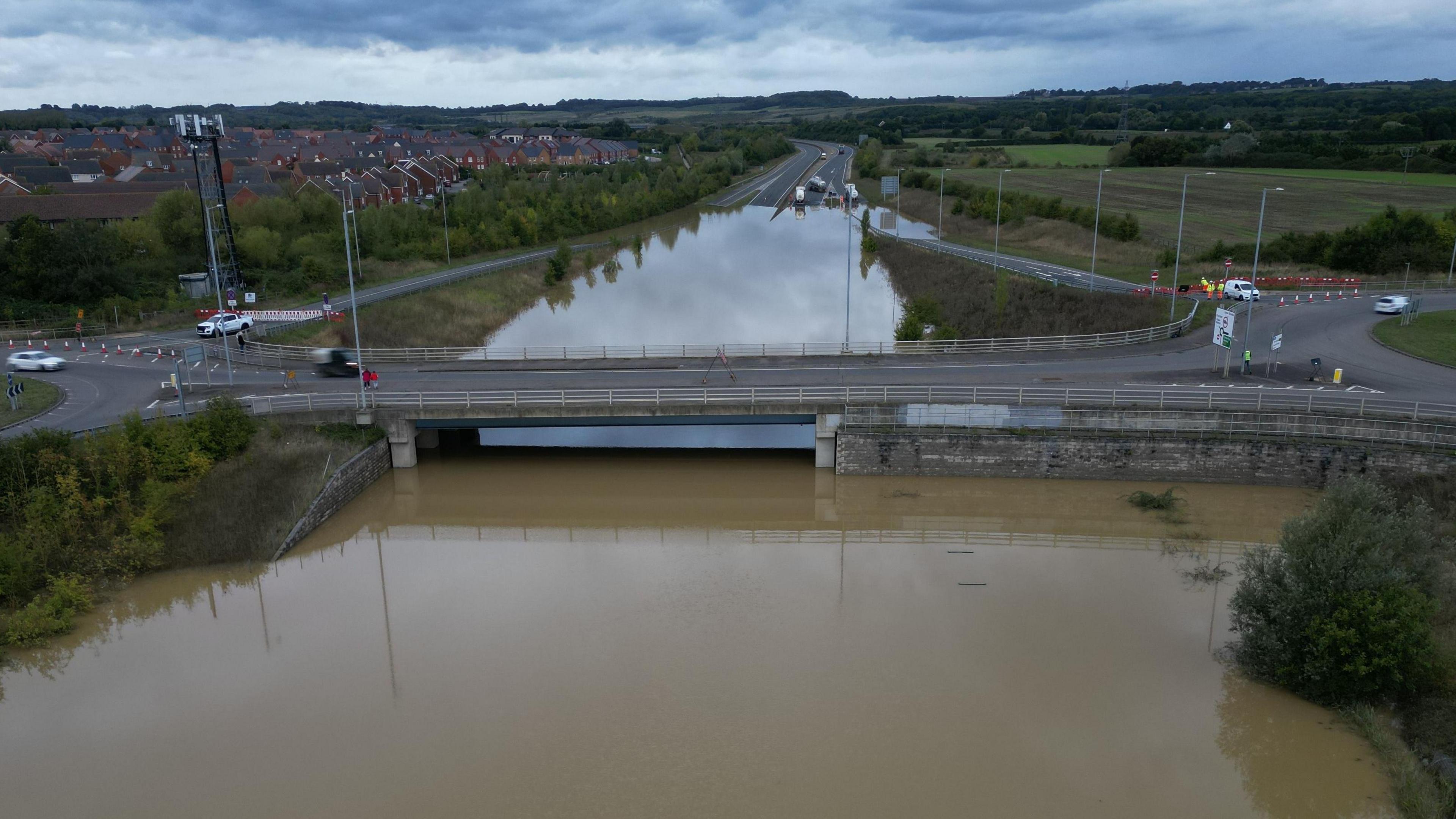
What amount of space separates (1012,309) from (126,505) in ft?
121

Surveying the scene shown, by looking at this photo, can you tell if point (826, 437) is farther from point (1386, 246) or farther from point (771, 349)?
point (1386, 246)

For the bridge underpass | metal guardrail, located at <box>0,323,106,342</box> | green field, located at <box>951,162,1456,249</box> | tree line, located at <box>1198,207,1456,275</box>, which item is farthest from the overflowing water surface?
tree line, located at <box>1198,207,1456,275</box>

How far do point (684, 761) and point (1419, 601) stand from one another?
12.8 metres

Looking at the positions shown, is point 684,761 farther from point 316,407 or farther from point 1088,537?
point 316,407

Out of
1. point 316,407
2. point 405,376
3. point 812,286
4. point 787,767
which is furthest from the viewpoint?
point 812,286

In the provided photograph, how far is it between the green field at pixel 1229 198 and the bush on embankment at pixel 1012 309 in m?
12.8

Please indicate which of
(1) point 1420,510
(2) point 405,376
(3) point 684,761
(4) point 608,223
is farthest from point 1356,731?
(4) point 608,223

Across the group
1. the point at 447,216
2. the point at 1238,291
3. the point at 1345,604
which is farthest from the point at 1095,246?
the point at 447,216

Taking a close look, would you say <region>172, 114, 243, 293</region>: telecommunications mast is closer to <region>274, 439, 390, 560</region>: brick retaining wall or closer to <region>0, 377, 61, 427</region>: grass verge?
<region>0, 377, 61, 427</region>: grass verge

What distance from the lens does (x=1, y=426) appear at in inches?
1067

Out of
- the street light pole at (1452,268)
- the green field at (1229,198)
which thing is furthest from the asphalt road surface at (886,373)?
the green field at (1229,198)

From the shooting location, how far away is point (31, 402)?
1156 inches

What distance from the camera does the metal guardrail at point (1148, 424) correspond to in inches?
1023

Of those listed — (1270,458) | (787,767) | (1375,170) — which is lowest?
(787,767)
